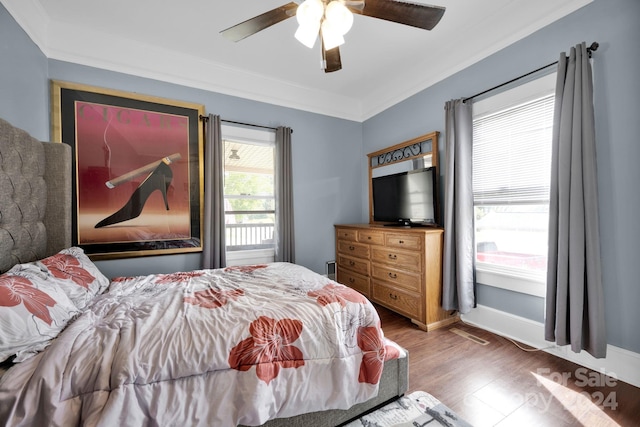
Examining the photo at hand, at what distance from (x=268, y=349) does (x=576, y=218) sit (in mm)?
2136

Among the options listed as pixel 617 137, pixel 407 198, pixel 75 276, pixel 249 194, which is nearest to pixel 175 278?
pixel 75 276

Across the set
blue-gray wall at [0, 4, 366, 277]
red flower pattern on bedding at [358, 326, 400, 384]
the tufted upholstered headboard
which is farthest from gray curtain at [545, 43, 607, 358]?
the tufted upholstered headboard

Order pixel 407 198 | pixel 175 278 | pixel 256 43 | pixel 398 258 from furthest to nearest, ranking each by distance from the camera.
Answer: pixel 407 198 → pixel 398 258 → pixel 256 43 → pixel 175 278

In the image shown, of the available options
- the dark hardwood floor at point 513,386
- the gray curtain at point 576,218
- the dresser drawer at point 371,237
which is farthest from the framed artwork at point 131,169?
the gray curtain at point 576,218

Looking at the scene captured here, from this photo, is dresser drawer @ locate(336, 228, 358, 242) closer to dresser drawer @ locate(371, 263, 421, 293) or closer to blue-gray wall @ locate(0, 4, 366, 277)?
blue-gray wall @ locate(0, 4, 366, 277)

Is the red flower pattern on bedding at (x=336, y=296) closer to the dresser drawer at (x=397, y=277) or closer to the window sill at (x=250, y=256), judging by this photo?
the dresser drawer at (x=397, y=277)

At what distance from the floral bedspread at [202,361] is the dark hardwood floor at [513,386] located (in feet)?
1.78

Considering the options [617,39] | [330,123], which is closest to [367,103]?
[330,123]

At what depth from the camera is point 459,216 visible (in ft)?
8.29

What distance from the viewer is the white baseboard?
5.60ft

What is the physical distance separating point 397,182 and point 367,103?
148cm

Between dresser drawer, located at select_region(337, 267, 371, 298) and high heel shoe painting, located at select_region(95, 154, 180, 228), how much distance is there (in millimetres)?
2357

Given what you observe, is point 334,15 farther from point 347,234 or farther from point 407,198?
point 347,234

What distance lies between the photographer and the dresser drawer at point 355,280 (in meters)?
3.26
